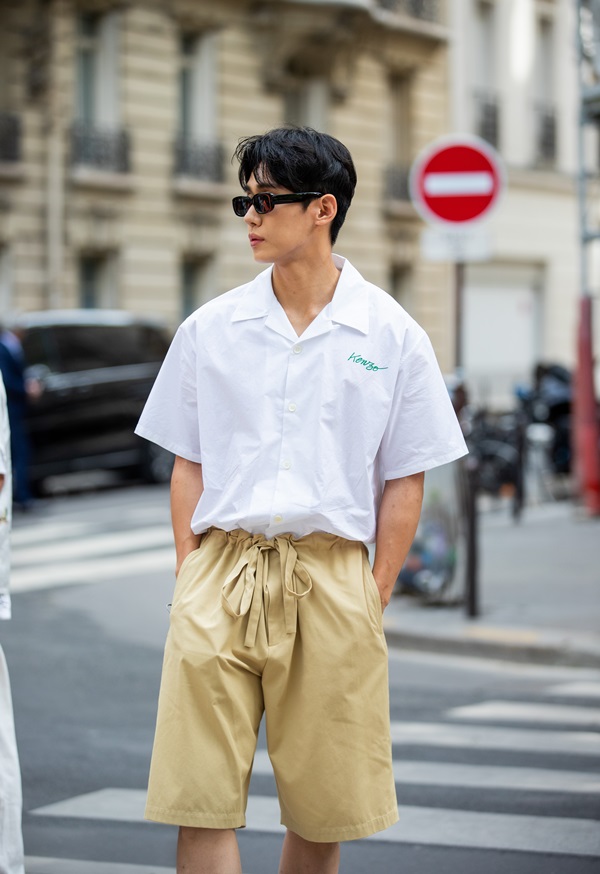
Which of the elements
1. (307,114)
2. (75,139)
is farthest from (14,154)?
(307,114)

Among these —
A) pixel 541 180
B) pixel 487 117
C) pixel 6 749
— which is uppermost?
pixel 487 117

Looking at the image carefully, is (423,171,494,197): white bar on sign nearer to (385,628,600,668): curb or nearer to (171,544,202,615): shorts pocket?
(385,628,600,668): curb

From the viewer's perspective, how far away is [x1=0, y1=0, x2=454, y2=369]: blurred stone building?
80.2 ft

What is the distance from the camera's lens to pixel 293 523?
11.6 feet

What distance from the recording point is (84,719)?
23.6 ft

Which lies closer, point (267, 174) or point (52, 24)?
point (267, 174)

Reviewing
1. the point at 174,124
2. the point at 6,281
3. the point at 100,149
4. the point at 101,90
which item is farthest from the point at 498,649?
the point at 174,124

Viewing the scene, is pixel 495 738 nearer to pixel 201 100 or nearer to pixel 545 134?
pixel 201 100

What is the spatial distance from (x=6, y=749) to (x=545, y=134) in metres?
33.4

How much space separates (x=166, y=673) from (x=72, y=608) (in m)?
7.29

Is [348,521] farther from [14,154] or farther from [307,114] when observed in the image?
[307,114]

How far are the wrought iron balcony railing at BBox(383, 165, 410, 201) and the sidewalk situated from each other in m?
19.2

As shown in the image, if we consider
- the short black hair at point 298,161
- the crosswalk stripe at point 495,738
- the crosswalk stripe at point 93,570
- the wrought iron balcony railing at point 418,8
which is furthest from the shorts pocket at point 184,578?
the wrought iron balcony railing at point 418,8

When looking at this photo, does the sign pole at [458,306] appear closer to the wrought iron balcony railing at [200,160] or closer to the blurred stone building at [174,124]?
the blurred stone building at [174,124]
